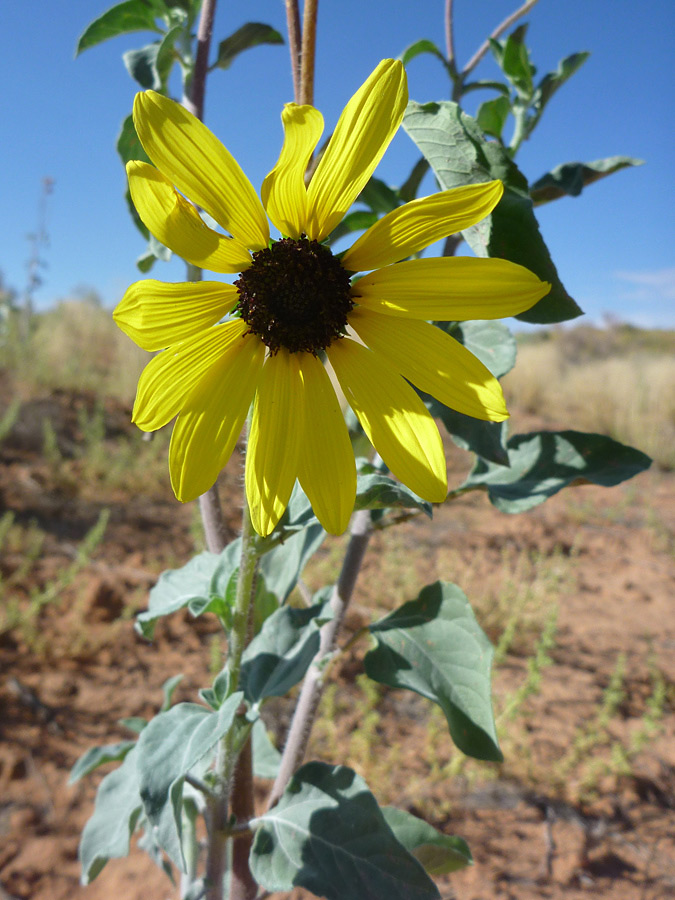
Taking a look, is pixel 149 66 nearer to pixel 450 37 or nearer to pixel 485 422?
pixel 450 37

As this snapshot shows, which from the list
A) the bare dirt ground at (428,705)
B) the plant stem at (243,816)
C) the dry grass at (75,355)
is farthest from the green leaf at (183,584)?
the dry grass at (75,355)

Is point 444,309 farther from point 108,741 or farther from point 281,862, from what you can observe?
point 108,741

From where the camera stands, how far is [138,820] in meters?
1.33

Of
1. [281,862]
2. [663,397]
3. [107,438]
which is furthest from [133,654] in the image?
[663,397]

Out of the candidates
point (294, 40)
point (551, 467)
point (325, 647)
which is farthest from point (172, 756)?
point (294, 40)

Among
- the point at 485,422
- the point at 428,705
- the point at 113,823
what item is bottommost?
the point at 428,705

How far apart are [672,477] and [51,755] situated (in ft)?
25.7

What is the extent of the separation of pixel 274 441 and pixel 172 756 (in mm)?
489

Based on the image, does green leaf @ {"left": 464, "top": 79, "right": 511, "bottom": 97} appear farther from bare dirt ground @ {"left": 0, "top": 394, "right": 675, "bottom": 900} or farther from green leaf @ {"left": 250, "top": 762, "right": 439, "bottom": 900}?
bare dirt ground @ {"left": 0, "top": 394, "right": 675, "bottom": 900}

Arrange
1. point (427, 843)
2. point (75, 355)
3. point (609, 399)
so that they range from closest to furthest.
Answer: point (427, 843), point (75, 355), point (609, 399)

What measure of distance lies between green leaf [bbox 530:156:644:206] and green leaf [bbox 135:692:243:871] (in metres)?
0.96

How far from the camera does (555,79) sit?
1.10 metres

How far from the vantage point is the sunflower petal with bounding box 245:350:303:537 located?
29.6 inches

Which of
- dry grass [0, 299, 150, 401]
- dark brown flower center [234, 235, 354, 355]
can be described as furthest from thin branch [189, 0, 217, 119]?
dry grass [0, 299, 150, 401]
